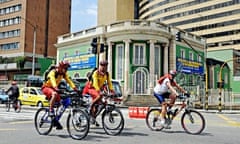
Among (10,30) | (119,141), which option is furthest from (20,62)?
(119,141)

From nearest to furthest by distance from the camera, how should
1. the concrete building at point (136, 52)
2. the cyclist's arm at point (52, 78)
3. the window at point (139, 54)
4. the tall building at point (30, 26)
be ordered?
the cyclist's arm at point (52, 78) → the concrete building at point (136, 52) → the window at point (139, 54) → the tall building at point (30, 26)

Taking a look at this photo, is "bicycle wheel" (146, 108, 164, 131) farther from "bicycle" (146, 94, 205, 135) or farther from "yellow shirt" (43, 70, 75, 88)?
"yellow shirt" (43, 70, 75, 88)

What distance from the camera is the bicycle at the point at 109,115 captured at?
8.59m

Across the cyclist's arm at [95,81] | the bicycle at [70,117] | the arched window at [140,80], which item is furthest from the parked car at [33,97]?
the cyclist's arm at [95,81]

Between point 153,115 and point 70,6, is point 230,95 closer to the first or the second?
point 153,115

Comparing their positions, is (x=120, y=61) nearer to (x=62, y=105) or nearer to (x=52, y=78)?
(x=62, y=105)

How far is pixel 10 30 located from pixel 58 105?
65238 mm

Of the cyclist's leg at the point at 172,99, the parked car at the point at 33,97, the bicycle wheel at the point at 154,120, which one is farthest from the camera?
the parked car at the point at 33,97

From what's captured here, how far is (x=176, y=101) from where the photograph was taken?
9742 millimetres

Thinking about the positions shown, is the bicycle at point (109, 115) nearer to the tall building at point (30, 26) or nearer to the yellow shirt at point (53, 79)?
the yellow shirt at point (53, 79)

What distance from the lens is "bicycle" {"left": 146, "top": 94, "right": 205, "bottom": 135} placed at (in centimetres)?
929

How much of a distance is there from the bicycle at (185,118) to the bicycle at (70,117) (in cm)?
243

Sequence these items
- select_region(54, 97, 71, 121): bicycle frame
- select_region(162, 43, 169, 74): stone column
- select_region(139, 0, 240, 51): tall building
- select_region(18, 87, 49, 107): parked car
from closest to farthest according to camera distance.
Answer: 1. select_region(54, 97, 71, 121): bicycle frame
2. select_region(18, 87, 49, 107): parked car
3. select_region(162, 43, 169, 74): stone column
4. select_region(139, 0, 240, 51): tall building

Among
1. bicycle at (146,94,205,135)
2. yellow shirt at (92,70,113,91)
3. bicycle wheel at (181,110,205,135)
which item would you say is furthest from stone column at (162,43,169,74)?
yellow shirt at (92,70,113,91)
